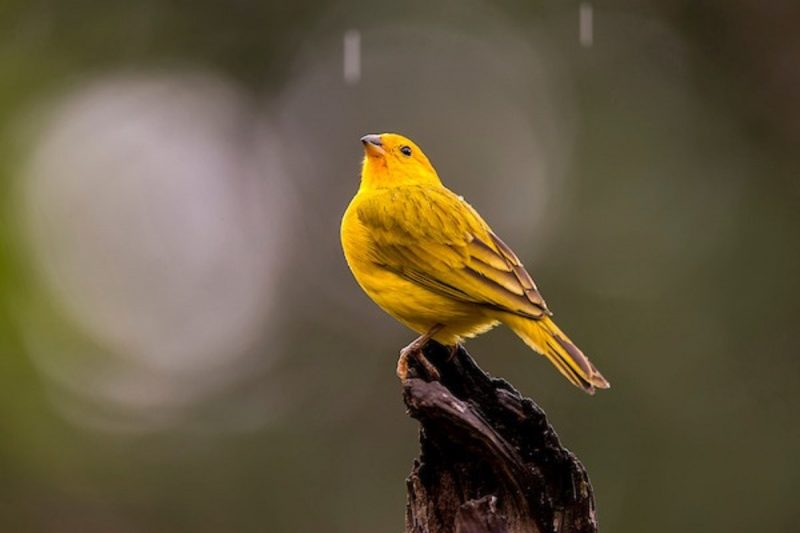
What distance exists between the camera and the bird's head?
676 centimetres

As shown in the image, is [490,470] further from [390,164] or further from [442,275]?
[390,164]

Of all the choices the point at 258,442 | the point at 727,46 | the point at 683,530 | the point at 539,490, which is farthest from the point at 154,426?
the point at 539,490

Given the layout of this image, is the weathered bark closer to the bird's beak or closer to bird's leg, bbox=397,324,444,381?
bird's leg, bbox=397,324,444,381

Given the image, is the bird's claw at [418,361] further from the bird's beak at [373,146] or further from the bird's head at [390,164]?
the bird's beak at [373,146]

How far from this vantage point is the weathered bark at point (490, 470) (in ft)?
14.4

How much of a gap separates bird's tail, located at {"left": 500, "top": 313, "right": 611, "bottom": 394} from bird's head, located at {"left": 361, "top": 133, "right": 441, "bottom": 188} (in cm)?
137

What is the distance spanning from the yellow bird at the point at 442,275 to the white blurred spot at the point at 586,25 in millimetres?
9074

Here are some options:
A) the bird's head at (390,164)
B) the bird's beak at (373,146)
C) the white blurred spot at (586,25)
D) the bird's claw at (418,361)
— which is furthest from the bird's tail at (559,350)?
the white blurred spot at (586,25)

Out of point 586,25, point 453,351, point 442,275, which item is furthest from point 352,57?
point 453,351

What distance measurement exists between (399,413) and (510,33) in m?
5.14

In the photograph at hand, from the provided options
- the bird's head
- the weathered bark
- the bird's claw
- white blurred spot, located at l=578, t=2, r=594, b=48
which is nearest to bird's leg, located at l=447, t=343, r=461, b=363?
the bird's claw

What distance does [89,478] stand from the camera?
12.2 m

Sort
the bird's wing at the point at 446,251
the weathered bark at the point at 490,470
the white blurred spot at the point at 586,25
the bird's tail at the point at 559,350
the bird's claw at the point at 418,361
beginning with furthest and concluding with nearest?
1. the white blurred spot at the point at 586,25
2. the bird's wing at the point at 446,251
3. the bird's tail at the point at 559,350
4. the bird's claw at the point at 418,361
5. the weathered bark at the point at 490,470

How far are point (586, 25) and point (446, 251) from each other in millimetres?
9913
